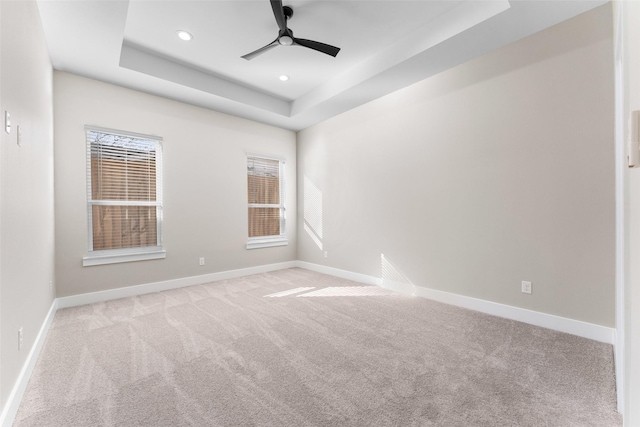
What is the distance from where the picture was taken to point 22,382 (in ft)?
5.61

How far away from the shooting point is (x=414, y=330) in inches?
103

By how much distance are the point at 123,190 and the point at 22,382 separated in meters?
2.55

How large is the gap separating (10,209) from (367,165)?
3.77 m

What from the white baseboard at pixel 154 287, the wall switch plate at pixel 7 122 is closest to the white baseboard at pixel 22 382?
the white baseboard at pixel 154 287

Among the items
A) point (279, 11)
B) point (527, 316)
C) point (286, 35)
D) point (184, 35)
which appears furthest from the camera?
Answer: point (184, 35)

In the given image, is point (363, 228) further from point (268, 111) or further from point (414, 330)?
point (268, 111)

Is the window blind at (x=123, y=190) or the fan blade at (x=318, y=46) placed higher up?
the fan blade at (x=318, y=46)

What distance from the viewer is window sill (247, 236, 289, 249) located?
498 cm

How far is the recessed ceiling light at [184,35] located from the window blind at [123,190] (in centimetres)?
153

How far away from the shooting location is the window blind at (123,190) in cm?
351

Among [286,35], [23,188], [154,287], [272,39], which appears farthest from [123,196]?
[286,35]

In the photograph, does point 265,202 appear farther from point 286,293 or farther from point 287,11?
point 287,11

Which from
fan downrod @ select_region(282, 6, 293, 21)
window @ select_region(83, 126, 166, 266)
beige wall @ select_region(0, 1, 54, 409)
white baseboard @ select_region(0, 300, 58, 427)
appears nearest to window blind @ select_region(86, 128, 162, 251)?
window @ select_region(83, 126, 166, 266)

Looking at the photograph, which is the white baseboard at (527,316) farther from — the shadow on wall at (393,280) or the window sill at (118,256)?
the window sill at (118,256)
